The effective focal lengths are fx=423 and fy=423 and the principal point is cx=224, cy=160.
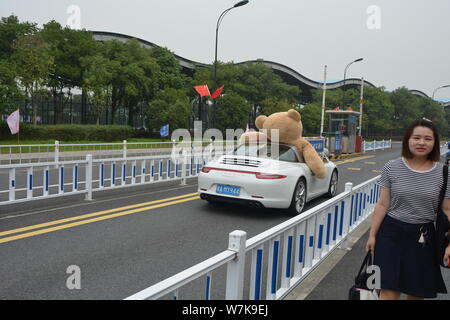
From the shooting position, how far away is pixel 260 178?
7.29 meters

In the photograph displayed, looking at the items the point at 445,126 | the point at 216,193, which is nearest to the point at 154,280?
the point at 216,193

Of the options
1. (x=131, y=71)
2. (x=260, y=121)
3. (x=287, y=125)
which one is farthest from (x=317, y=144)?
(x=131, y=71)

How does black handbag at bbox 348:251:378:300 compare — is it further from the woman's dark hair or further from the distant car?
the distant car

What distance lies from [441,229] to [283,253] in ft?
4.46

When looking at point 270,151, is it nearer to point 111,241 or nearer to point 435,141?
point 111,241

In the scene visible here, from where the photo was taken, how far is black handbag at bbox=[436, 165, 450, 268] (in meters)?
3.13

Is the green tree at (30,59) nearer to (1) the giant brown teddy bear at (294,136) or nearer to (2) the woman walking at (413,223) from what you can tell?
(1) the giant brown teddy bear at (294,136)

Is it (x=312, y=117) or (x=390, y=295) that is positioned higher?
(x=312, y=117)

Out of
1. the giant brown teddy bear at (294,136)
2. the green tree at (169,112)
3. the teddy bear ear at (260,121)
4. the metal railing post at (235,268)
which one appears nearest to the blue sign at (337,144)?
the green tree at (169,112)

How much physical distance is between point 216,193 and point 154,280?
3311mm
